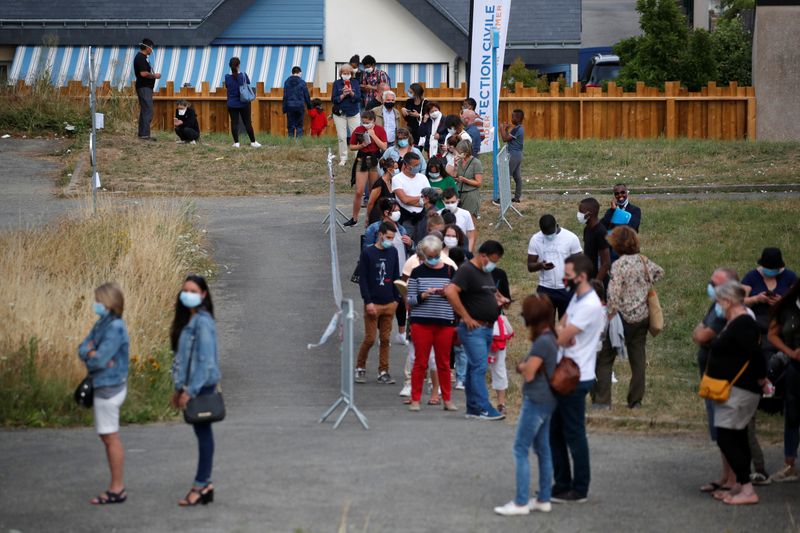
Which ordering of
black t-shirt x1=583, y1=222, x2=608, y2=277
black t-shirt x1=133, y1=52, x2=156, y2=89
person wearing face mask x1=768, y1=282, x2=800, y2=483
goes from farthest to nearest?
black t-shirt x1=133, y1=52, x2=156, y2=89 < black t-shirt x1=583, y1=222, x2=608, y2=277 < person wearing face mask x1=768, y1=282, x2=800, y2=483

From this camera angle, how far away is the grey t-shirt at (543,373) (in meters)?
9.97

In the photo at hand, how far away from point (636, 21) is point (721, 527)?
55021mm

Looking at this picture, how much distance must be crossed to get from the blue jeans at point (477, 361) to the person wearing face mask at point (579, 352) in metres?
2.47

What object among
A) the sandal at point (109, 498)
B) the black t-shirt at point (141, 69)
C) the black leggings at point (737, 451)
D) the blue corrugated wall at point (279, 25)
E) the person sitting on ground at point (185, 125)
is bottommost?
the sandal at point (109, 498)

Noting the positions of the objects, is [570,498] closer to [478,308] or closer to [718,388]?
[718,388]

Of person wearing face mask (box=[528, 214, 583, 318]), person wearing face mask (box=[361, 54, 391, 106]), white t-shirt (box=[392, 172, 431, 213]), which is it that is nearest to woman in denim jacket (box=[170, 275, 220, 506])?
person wearing face mask (box=[528, 214, 583, 318])

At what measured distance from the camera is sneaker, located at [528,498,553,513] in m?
10.1

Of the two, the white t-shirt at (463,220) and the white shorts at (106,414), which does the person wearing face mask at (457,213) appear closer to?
the white t-shirt at (463,220)

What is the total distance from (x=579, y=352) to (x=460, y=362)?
4336mm

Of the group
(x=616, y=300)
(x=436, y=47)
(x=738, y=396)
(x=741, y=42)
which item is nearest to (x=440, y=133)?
(x=616, y=300)

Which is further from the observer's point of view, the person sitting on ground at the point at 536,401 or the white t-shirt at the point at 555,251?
the white t-shirt at the point at 555,251

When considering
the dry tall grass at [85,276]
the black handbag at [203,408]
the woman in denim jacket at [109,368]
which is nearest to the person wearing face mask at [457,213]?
the dry tall grass at [85,276]

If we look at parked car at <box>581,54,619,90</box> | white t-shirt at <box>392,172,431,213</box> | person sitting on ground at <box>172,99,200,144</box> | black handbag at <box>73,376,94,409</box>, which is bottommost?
black handbag at <box>73,376,94,409</box>

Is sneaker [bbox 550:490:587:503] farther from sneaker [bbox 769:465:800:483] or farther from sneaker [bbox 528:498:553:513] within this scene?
sneaker [bbox 769:465:800:483]
